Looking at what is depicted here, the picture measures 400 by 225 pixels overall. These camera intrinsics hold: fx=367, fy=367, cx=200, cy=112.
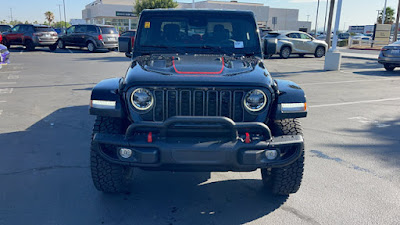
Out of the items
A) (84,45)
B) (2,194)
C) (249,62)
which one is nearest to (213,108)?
(249,62)

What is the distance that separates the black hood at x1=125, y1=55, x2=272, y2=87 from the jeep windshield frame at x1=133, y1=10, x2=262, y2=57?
0.55m

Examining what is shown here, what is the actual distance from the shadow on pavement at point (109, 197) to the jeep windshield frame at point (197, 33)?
1493mm

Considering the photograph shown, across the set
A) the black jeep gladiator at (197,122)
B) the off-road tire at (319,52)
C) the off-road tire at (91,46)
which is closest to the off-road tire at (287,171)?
the black jeep gladiator at (197,122)

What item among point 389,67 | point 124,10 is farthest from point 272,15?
point 389,67

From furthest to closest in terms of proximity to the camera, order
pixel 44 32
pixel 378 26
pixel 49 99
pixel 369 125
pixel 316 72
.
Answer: pixel 378 26 < pixel 44 32 < pixel 316 72 < pixel 49 99 < pixel 369 125

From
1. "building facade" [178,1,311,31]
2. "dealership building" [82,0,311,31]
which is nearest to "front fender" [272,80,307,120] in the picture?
"dealership building" [82,0,311,31]

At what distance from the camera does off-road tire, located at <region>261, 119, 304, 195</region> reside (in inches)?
129

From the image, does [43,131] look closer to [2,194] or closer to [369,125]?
[2,194]

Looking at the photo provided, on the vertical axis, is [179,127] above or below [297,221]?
above

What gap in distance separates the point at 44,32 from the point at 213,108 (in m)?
22.0

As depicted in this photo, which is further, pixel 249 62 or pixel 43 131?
pixel 43 131

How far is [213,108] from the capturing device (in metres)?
3.15

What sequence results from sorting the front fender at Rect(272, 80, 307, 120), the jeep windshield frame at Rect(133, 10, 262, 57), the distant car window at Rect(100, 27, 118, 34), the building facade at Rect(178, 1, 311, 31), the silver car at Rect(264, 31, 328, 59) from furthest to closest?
the building facade at Rect(178, 1, 311, 31) < the distant car window at Rect(100, 27, 118, 34) < the silver car at Rect(264, 31, 328, 59) < the jeep windshield frame at Rect(133, 10, 262, 57) < the front fender at Rect(272, 80, 307, 120)

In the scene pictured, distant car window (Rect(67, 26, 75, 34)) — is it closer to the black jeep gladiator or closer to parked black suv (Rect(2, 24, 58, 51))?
parked black suv (Rect(2, 24, 58, 51))
